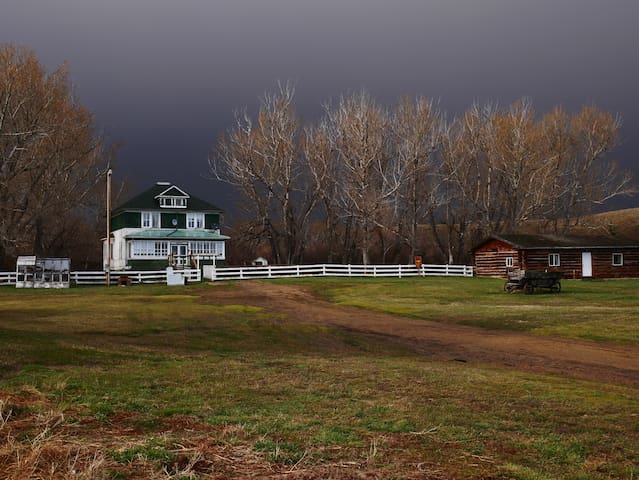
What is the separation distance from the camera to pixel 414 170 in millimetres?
62500

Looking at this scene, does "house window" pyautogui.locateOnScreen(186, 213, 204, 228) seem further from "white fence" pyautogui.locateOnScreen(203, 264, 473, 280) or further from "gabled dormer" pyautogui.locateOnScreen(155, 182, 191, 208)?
"white fence" pyautogui.locateOnScreen(203, 264, 473, 280)

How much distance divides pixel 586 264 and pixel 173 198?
37.1 m

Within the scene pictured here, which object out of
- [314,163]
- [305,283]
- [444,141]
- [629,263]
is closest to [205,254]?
[314,163]

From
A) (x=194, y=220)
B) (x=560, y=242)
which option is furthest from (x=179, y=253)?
(x=560, y=242)

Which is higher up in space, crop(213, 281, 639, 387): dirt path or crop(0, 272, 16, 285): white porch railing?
crop(0, 272, 16, 285): white porch railing

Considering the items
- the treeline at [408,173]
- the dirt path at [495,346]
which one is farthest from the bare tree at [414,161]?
the dirt path at [495,346]

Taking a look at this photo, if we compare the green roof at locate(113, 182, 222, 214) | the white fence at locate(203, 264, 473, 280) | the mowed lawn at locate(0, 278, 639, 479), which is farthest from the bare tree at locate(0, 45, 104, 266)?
the mowed lawn at locate(0, 278, 639, 479)

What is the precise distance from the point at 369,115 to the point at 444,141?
7781 mm

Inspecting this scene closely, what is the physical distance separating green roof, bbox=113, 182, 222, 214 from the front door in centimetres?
397

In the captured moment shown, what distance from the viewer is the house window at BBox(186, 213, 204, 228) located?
2544 inches

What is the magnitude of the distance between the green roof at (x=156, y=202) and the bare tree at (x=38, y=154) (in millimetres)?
4006

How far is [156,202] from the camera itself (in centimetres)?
6412

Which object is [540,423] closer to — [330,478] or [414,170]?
[330,478]

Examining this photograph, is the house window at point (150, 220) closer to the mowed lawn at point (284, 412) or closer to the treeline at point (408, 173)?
the treeline at point (408, 173)
